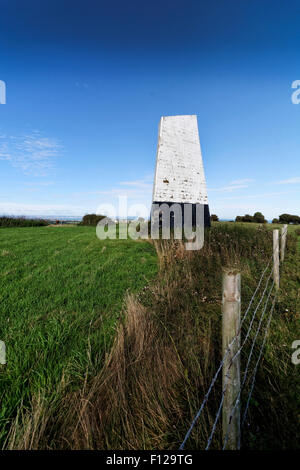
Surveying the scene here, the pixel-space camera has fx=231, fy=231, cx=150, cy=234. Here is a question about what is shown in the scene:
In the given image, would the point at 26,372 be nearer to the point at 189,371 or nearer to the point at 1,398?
the point at 1,398

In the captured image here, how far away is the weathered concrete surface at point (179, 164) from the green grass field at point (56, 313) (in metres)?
5.91

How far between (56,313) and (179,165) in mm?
12313

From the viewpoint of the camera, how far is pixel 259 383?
2.41 meters

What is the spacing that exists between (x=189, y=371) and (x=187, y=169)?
13583 millimetres

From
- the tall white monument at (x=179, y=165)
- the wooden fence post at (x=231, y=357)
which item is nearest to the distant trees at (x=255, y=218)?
the tall white monument at (x=179, y=165)

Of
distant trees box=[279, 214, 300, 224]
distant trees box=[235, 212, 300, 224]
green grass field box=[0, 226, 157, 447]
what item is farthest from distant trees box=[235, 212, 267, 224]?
green grass field box=[0, 226, 157, 447]

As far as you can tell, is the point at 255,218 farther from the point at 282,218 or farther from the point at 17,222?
the point at 17,222

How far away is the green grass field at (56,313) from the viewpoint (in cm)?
275

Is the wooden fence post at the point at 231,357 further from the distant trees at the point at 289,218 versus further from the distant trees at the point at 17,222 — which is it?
the distant trees at the point at 289,218

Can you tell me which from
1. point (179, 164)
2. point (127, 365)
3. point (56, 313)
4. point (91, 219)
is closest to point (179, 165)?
point (179, 164)

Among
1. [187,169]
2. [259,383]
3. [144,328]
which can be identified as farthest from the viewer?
[187,169]

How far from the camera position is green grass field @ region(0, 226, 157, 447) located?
A: 275 centimetres

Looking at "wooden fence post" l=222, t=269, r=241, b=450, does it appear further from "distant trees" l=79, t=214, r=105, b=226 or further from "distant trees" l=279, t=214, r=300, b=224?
"distant trees" l=279, t=214, r=300, b=224
